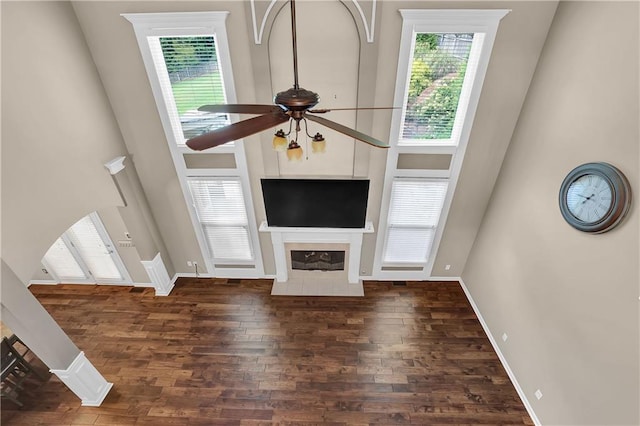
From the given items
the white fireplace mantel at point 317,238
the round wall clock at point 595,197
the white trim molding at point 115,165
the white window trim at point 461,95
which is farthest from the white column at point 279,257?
the round wall clock at point 595,197

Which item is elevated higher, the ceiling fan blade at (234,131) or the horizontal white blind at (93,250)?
the ceiling fan blade at (234,131)

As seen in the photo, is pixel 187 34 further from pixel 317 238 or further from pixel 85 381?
pixel 85 381

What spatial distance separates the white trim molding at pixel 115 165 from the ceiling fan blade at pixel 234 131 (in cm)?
307

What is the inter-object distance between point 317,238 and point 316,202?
Answer: 2.78 ft

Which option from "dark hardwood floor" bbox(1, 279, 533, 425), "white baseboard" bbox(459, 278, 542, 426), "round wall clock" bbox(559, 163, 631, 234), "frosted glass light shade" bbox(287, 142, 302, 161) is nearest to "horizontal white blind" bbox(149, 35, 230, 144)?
"frosted glass light shade" bbox(287, 142, 302, 161)

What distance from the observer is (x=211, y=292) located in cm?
526

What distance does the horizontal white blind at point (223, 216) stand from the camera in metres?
4.54

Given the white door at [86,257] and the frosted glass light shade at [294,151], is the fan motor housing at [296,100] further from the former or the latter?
the white door at [86,257]

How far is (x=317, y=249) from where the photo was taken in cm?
513

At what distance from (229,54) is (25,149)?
7.37 ft

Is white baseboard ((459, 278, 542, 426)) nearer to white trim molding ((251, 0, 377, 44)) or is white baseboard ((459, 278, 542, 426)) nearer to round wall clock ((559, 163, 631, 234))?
round wall clock ((559, 163, 631, 234))

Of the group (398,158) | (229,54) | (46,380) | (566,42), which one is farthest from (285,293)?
(566,42)

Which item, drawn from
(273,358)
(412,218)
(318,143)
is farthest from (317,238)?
(318,143)

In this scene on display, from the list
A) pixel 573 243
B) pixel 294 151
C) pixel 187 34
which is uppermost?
pixel 187 34
